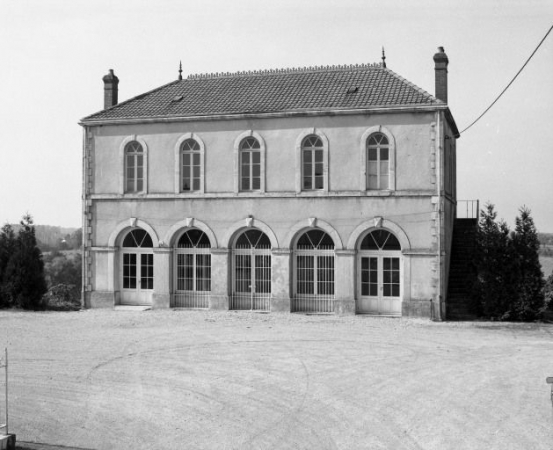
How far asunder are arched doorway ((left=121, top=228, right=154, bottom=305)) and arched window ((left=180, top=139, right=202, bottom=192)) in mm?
2402

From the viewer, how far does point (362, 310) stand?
21.5 metres

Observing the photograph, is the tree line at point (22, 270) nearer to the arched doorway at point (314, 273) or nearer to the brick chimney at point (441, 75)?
the arched doorway at point (314, 273)

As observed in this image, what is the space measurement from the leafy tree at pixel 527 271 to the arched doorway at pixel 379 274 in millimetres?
3689

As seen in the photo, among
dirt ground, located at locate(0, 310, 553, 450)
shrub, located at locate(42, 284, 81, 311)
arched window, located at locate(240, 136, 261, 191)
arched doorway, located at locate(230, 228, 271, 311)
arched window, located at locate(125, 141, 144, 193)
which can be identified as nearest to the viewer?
dirt ground, located at locate(0, 310, 553, 450)

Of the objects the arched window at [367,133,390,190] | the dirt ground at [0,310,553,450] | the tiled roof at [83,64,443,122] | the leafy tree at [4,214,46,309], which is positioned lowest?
the dirt ground at [0,310,553,450]

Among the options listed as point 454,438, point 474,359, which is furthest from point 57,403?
point 474,359

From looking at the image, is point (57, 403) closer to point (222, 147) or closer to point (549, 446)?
point (549, 446)

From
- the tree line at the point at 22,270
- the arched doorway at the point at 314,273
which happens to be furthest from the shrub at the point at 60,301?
the arched doorway at the point at 314,273

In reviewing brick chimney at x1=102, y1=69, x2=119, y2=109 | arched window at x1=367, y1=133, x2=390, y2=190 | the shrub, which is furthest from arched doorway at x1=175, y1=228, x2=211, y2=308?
brick chimney at x1=102, y1=69, x2=119, y2=109

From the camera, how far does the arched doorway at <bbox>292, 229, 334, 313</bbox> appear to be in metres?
21.8

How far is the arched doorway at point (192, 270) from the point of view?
75.4ft

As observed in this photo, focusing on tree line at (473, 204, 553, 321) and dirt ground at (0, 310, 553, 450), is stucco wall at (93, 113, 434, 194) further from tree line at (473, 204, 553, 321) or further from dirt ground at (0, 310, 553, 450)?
dirt ground at (0, 310, 553, 450)

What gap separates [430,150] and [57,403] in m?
14.3

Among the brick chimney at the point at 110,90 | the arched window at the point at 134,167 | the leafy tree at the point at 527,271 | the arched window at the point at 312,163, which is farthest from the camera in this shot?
the brick chimney at the point at 110,90
